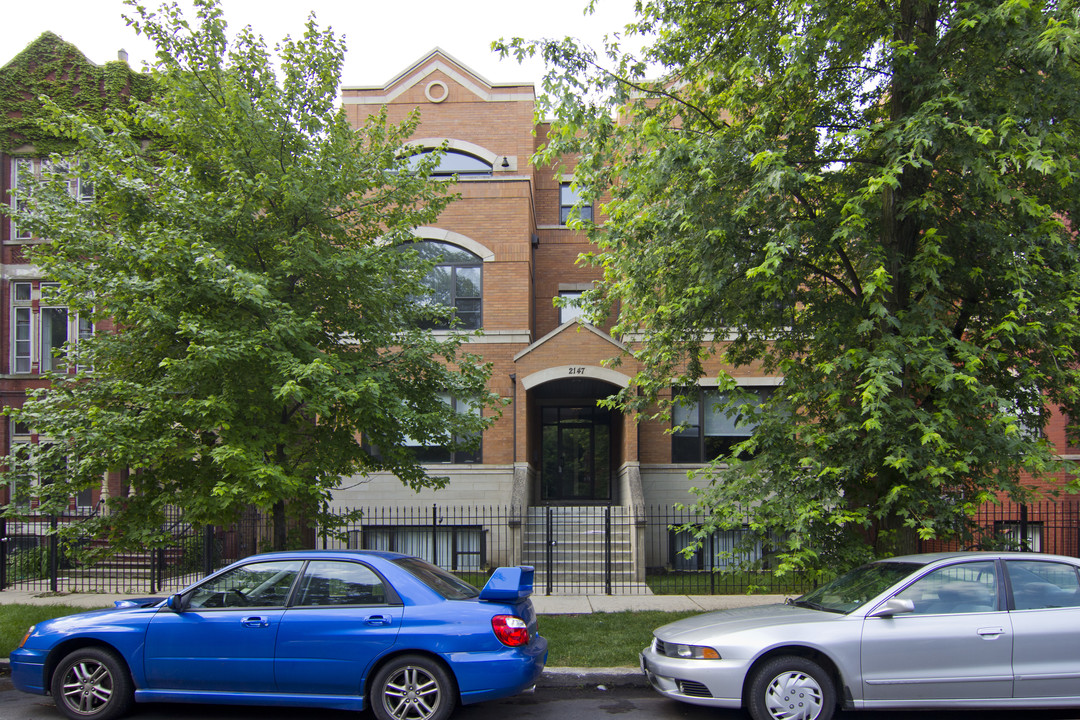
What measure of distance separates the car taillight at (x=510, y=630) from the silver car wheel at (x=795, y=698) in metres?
2.01

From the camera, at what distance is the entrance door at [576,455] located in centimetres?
1861

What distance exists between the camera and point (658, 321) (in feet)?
29.6

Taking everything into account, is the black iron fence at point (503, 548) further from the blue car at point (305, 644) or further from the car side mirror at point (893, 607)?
the car side mirror at point (893, 607)

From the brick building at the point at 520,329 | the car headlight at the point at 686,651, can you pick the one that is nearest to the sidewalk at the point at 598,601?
the brick building at the point at 520,329

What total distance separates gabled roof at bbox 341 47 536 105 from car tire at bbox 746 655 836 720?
16.4 m

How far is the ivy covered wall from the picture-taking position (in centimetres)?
1800

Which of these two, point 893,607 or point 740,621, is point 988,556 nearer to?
point 893,607

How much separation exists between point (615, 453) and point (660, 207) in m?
11.1

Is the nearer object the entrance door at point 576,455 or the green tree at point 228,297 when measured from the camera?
the green tree at point 228,297

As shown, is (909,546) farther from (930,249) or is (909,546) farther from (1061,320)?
(930,249)

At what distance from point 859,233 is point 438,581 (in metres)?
5.18

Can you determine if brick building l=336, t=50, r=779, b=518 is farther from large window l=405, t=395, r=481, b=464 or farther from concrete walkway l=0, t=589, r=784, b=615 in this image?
concrete walkway l=0, t=589, r=784, b=615

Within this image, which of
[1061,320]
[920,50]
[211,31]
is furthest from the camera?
[211,31]

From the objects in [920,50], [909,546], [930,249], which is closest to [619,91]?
[920,50]
